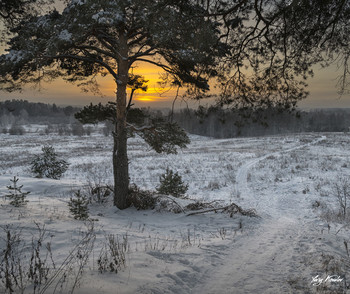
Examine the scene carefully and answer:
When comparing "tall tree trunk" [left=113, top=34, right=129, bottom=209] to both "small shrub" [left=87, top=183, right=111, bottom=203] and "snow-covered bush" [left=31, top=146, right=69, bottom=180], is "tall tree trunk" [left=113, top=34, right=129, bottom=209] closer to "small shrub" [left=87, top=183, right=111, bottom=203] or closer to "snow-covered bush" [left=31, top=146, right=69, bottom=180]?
"small shrub" [left=87, top=183, right=111, bottom=203]

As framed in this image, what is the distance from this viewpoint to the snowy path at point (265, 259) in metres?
3.27

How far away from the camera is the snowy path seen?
3273mm

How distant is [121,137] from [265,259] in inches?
208

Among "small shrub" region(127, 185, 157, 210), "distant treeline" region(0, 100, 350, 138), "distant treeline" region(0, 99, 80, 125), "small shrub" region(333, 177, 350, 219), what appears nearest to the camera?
"distant treeline" region(0, 100, 350, 138)

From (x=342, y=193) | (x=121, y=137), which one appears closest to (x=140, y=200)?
(x=121, y=137)

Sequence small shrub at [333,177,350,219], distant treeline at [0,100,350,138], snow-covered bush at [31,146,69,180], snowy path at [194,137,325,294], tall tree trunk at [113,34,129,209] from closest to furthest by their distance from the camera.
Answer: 1. snowy path at [194,137,325,294]
2. distant treeline at [0,100,350,138]
3. tall tree trunk at [113,34,129,209]
4. small shrub at [333,177,350,219]
5. snow-covered bush at [31,146,69,180]

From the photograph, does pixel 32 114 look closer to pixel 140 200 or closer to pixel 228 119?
pixel 140 200

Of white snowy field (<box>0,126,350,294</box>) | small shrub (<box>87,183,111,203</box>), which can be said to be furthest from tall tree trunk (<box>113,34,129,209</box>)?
small shrub (<box>87,183,111,203</box>)

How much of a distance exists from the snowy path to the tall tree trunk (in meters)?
4.20

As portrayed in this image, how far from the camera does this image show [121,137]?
7523 millimetres

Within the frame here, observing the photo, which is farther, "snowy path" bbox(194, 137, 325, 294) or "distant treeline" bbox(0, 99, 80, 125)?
"distant treeline" bbox(0, 99, 80, 125)

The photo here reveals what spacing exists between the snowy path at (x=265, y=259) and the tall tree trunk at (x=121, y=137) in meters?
4.20

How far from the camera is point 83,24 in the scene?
552 cm

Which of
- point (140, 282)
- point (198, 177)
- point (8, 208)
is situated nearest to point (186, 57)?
point (140, 282)
